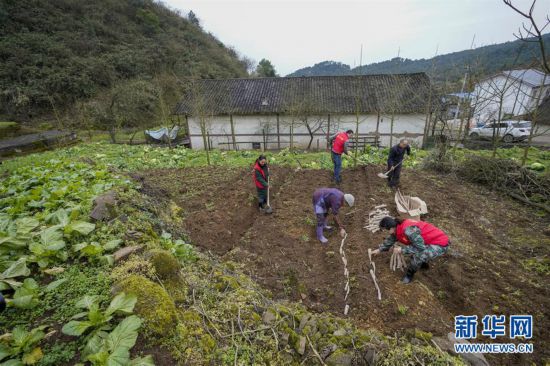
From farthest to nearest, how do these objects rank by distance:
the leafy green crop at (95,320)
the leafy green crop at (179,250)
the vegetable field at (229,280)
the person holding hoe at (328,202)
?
the person holding hoe at (328,202) < the leafy green crop at (179,250) < the vegetable field at (229,280) < the leafy green crop at (95,320)

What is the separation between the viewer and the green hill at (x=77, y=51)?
2275cm

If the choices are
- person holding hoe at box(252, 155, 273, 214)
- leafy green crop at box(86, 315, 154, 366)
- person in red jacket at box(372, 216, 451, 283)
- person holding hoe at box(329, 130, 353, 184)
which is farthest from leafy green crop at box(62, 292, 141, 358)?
person holding hoe at box(329, 130, 353, 184)

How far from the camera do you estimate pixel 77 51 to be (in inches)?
1079

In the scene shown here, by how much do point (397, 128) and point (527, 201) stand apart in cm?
1059

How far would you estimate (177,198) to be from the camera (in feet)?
25.5

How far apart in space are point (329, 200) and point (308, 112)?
41.6 ft

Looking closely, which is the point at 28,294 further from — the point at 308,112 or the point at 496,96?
the point at 308,112

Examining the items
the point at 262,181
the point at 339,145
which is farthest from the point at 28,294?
the point at 339,145

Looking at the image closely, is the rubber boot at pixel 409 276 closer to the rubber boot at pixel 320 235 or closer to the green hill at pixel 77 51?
the rubber boot at pixel 320 235

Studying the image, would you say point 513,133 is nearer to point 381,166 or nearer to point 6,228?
point 381,166

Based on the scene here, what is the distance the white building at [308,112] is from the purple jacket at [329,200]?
447 inches

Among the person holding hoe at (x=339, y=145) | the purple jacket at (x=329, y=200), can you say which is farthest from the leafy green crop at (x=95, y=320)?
the person holding hoe at (x=339, y=145)

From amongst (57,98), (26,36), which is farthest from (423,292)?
(26,36)

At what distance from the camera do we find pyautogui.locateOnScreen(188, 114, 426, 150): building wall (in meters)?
16.9
